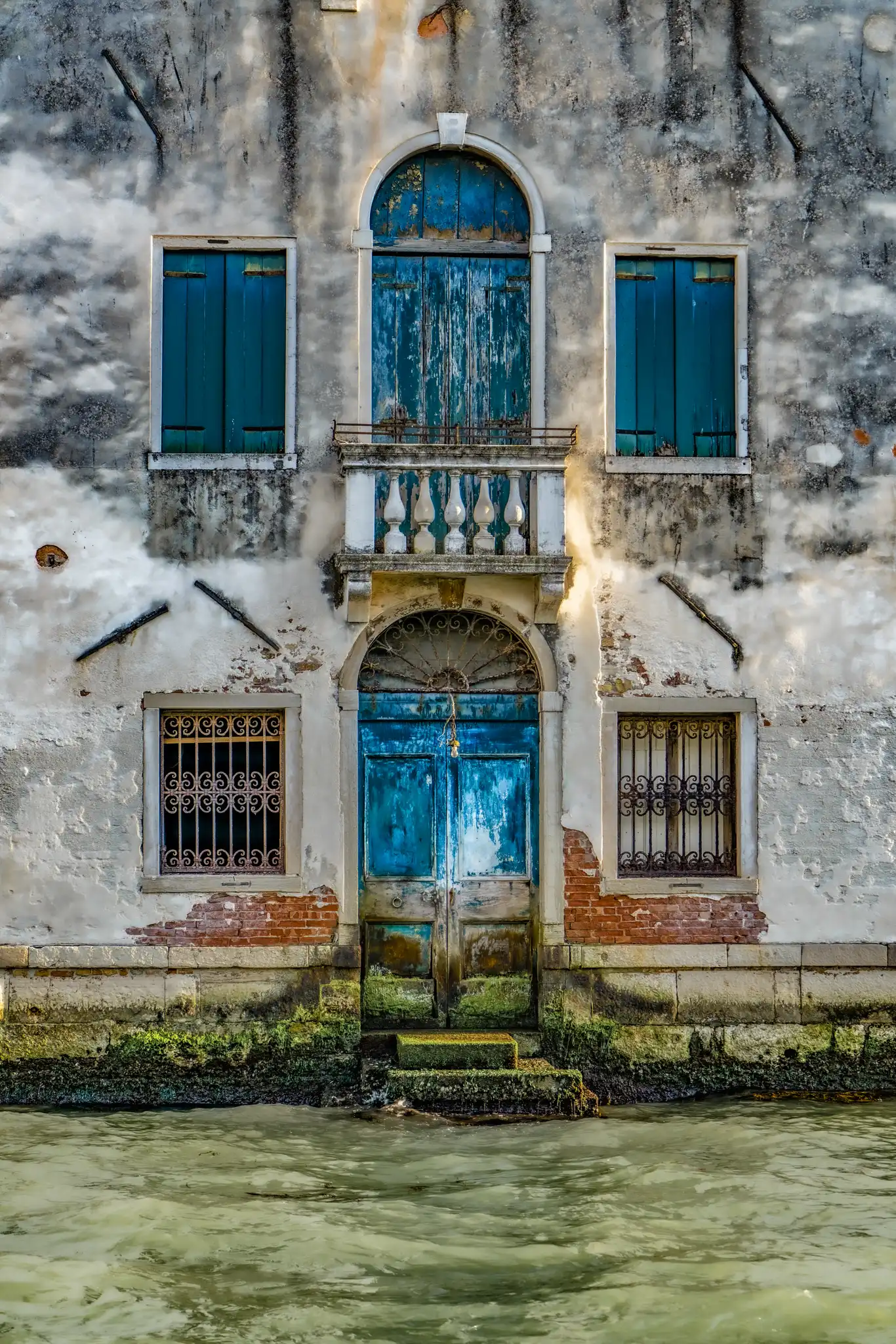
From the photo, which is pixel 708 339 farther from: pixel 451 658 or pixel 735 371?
pixel 451 658

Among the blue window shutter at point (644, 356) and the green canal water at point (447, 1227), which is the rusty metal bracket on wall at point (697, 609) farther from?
the green canal water at point (447, 1227)

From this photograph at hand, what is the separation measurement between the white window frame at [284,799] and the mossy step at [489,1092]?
5.10 feet

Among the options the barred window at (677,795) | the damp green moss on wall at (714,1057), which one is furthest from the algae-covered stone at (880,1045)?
the barred window at (677,795)

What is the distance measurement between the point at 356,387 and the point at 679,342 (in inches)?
93.0

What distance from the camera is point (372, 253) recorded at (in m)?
9.84

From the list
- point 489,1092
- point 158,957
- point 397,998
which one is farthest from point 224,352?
point 489,1092

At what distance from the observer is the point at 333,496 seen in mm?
9688

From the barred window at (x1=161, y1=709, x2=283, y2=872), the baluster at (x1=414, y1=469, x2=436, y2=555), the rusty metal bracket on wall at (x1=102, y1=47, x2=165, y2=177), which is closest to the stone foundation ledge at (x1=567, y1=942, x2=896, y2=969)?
the barred window at (x1=161, y1=709, x2=283, y2=872)

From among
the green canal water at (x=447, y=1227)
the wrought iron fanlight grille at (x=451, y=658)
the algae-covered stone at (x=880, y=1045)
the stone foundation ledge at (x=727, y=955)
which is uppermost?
the wrought iron fanlight grille at (x=451, y=658)

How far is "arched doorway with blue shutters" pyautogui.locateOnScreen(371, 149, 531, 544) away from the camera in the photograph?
32.5 ft

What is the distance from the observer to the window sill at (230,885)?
9.55 meters

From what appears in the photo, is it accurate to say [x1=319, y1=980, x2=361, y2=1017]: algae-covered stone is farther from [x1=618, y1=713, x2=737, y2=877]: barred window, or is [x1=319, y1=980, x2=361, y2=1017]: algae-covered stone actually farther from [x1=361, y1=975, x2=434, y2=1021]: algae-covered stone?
[x1=618, y1=713, x2=737, y2=877]: barred window

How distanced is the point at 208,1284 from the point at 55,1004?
3514mm

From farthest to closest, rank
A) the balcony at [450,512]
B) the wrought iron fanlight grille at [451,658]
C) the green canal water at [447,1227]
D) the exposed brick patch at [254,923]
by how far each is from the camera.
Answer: the wrought iron fanlight grille at [451,658] → the exposed brick patch at [254,923] → the balcony at [450,512] → the green canal water at [447,1227]
